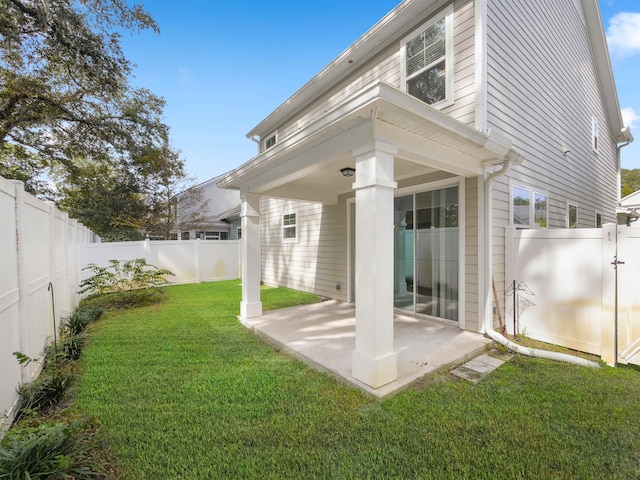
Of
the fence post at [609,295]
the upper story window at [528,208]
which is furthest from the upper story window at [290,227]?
the fence post at [609,295]

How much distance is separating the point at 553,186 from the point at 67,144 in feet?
49.9

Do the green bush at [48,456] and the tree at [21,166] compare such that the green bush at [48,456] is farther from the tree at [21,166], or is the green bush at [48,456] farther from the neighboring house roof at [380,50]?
the tree at [21,166]

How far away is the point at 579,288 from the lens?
387 cm

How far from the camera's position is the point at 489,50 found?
430 centimetres

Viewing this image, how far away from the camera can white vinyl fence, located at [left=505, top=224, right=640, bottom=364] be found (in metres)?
3.39

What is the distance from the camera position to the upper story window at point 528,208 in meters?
4.88

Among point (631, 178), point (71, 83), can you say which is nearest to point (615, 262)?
point (71, 83)

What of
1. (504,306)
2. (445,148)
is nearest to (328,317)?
(504,306)

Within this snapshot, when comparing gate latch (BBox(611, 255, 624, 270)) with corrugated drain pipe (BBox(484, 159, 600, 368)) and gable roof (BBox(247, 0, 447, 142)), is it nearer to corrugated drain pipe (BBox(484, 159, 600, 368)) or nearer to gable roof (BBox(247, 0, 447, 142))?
corrugated drain pipe (BBox(484, 159, 600, 368))

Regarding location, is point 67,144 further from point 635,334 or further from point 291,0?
point 635,334

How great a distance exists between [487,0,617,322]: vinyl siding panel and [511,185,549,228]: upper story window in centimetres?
17

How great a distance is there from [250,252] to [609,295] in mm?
5319

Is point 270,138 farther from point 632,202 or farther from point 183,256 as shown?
point 632,202

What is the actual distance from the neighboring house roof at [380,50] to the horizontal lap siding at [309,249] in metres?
2.78
